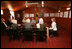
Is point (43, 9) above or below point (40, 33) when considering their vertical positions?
above

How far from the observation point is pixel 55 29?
3924 millimetres

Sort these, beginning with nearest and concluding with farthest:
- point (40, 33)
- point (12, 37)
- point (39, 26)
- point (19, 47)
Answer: point (19, 47) < point (40, 33) < point (39, 26) < point (12, 37)

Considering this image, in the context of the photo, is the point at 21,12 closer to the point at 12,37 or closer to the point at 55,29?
the point at 12,37

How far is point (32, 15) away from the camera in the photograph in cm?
1044

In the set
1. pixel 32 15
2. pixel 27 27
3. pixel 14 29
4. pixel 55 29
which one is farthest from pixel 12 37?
pixel 32 15

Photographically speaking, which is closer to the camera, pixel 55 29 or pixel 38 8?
pixel 55 29

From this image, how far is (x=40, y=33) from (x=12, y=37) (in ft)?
5.50

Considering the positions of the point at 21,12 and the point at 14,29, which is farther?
the point at 21,12

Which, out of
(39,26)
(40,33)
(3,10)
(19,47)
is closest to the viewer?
(19,47)

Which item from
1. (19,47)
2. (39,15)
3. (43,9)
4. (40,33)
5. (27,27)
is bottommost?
(19,47)

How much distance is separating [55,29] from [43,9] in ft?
21.8

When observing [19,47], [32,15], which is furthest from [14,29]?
[32,15]

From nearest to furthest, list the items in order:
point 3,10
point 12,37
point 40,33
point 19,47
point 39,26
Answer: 1. point 19,47
2. point 40,33
3. point 39,26
4. point 12,37
5. point 3,10

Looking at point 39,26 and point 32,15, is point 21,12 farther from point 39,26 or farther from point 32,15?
point 39,26
